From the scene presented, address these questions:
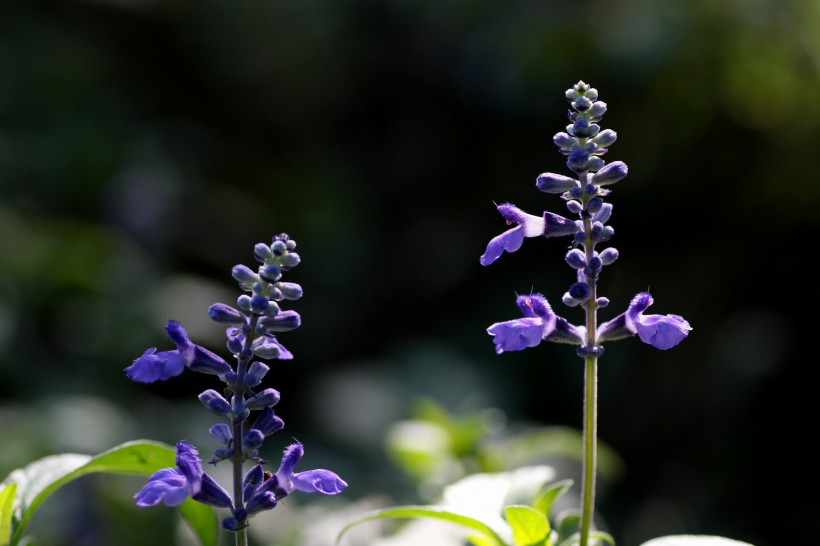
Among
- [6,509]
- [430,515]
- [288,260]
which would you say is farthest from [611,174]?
[6,509]

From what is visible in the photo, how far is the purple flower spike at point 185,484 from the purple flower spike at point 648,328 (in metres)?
0.62

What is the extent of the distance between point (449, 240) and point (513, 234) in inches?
160

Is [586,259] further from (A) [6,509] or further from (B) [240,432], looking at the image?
(A) [6,509]

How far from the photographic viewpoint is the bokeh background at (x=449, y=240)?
4512 mm

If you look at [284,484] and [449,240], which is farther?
[449,240]

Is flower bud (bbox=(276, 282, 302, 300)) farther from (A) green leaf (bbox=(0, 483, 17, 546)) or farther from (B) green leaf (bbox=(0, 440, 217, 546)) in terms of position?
(A) green leaf (bbox=(0, 483, 17, 546))

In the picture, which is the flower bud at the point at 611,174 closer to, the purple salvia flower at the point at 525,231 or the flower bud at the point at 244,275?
the purple salvia flower at the point at 525,231

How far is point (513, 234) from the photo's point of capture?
58.4 inches

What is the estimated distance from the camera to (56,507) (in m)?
3.45

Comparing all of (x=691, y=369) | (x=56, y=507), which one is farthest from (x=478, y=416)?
(x=691, y=369)

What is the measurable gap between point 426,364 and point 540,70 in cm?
159

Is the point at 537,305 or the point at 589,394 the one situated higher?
the point at 537,305

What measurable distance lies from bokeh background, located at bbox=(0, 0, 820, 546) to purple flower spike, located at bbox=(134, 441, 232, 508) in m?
2.25

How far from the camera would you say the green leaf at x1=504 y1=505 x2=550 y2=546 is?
1.54 metres
